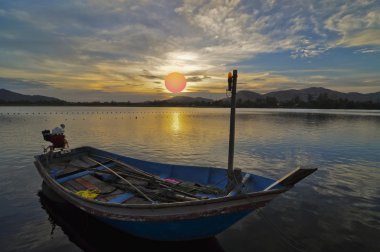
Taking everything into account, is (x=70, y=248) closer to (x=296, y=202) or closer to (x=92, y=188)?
(x=92, y=188)

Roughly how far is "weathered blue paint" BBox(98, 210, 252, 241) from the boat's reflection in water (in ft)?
4.14

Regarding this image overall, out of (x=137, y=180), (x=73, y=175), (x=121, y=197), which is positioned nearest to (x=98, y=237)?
(x=121, y=197)

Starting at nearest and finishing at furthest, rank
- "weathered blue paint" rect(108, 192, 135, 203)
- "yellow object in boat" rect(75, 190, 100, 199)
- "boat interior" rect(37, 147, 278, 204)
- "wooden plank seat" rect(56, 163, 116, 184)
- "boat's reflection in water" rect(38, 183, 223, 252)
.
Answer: "boat's reflection in water" rect(38, 183, 223, 252), "weathered blue paint" rect(108, 192, 135, 203), "boat interior" rect(37, 147, 278, 204), "yellow object in boat" rect(75, 190, 100, 199), "wooden plank seat" rect(56, 163, 116, 184)

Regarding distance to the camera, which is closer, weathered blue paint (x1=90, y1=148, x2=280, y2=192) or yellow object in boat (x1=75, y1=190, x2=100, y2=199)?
weathered blue paint (x1=90, y1=148, x2=280, y2=192)

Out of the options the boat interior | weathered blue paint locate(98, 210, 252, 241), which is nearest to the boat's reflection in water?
weathered blue paint locate(98, 210, 252, 241)

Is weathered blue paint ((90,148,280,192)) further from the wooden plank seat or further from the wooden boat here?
the wooden plank seat

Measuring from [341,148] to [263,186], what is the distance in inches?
1047

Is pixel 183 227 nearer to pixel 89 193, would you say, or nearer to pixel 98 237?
pixel 98 237

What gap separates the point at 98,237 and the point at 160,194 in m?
3.51

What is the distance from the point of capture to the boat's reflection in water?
868 cm

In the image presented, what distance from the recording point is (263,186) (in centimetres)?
885

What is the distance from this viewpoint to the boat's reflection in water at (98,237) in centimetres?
868

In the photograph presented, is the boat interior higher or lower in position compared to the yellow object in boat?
higher

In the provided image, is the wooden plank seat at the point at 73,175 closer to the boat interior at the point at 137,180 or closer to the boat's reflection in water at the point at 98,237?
the boat interior at the point at 137,180
